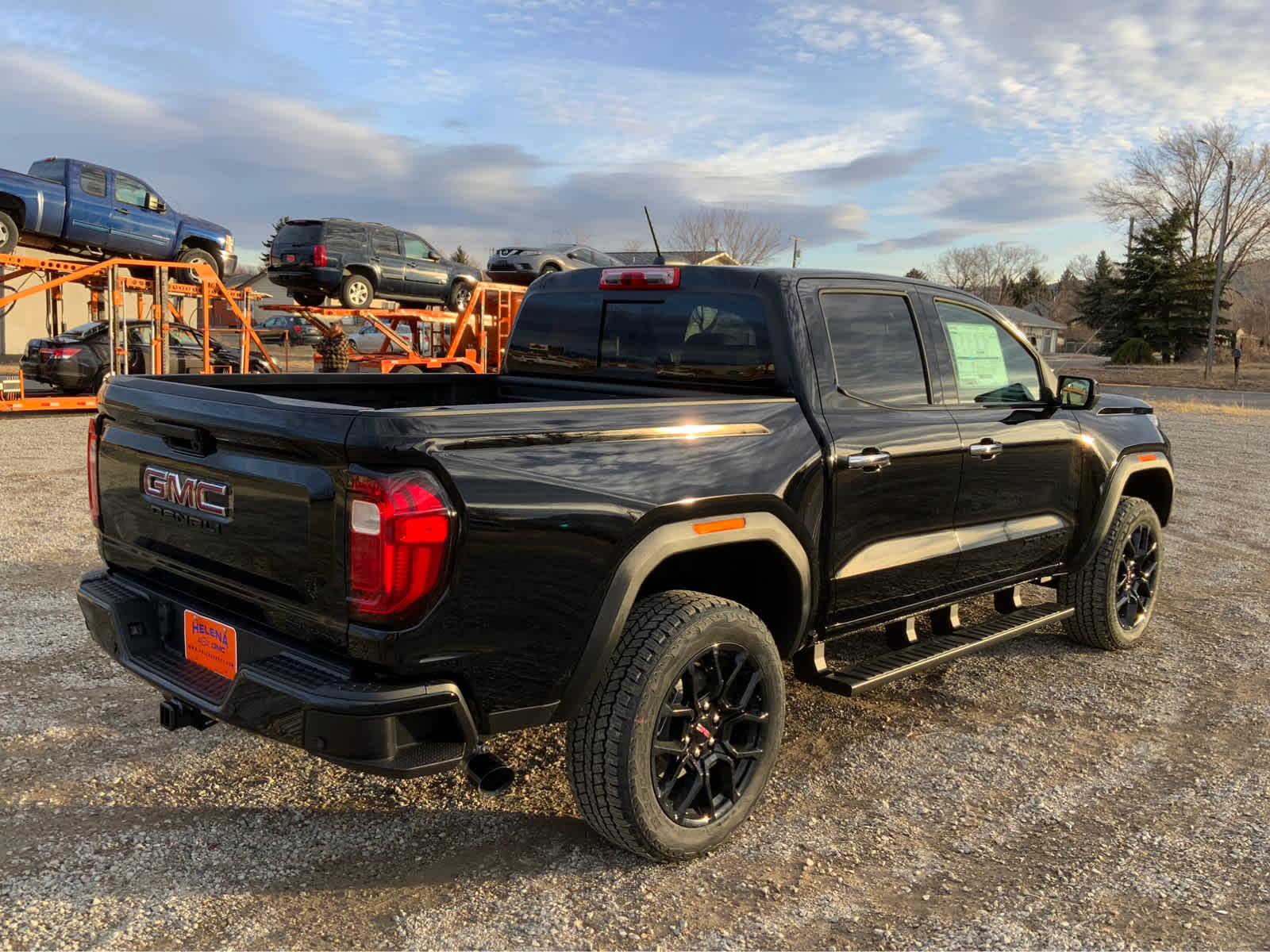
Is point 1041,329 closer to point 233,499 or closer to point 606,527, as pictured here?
point 606,527

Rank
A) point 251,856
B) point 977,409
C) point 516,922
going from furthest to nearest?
1. point 977,409
2. point 251,856
3. point 516,922

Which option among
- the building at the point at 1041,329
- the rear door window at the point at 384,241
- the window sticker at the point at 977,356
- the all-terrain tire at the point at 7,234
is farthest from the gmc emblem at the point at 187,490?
the building at the point at 1041,329

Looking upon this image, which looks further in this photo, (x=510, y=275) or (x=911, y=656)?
(x=510, y=275)

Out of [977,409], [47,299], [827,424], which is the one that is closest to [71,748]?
[827,424]

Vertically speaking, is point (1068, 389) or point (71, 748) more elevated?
point (1068, 389)

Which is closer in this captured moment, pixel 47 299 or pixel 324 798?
pixel 324 798

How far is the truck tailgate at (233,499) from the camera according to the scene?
2572 millimetres

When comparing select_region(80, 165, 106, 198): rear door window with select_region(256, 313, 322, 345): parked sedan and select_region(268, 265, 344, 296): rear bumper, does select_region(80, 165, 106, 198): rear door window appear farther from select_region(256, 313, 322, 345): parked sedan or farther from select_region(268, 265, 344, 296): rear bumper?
select_region(256, 313, 322, 345): parked sedan

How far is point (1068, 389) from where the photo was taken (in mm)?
4781

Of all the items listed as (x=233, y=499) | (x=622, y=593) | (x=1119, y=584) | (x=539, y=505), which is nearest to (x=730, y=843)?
(x=622, y=593)

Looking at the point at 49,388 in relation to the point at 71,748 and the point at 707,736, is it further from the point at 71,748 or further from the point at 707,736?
the point at 707,736

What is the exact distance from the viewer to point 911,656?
13.4 ft

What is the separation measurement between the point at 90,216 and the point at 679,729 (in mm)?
15706

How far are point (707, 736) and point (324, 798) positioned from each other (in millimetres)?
1407
